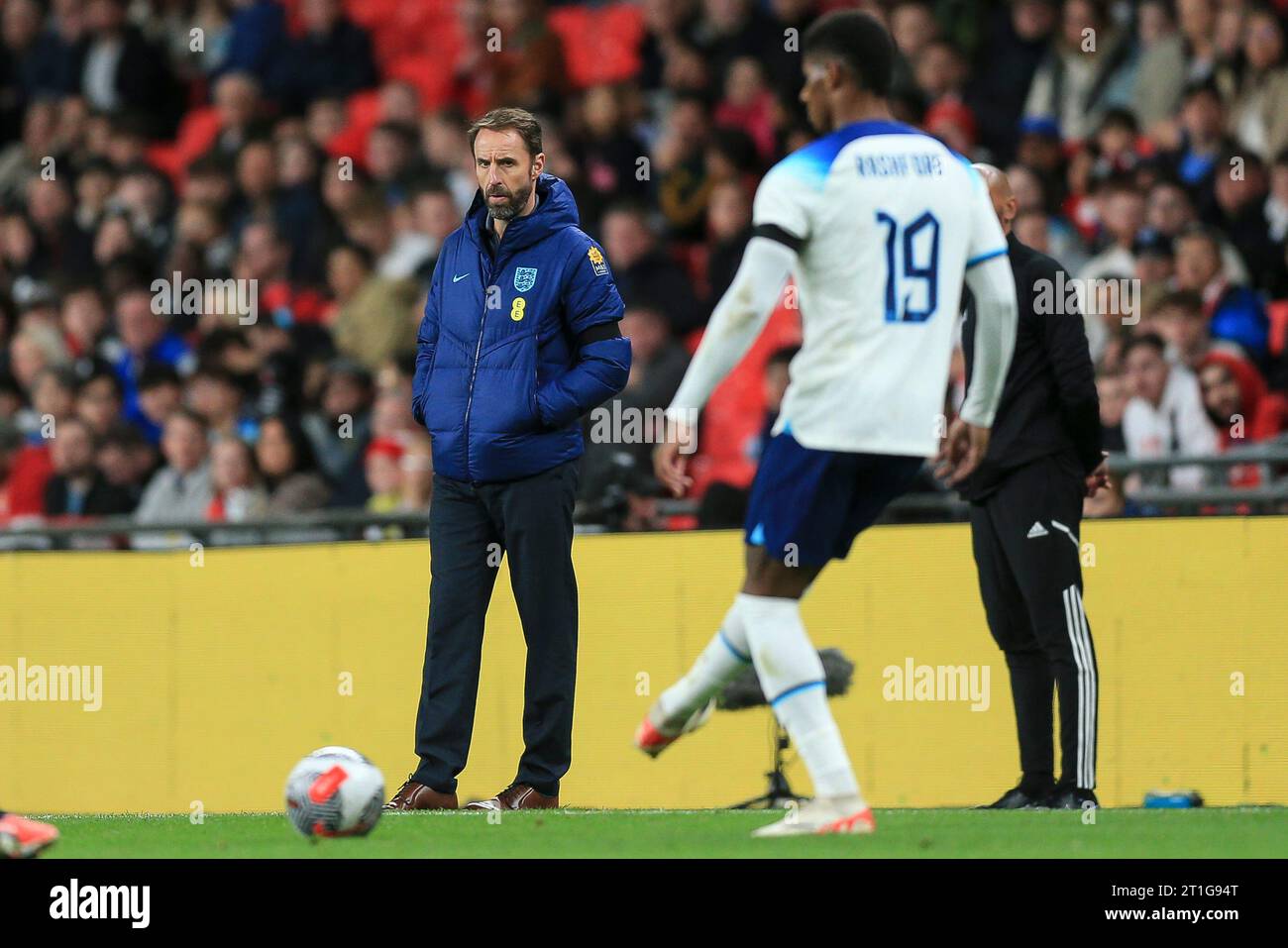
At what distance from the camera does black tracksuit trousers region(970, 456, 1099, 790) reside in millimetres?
8727

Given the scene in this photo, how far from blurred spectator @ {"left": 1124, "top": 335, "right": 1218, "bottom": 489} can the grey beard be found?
4.14 meters

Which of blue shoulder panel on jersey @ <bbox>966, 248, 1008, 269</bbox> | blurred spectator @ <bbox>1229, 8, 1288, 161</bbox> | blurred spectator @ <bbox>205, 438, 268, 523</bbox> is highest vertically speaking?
blurred spectator @ <bbox>1229, 8, 1288, 161</bbox>

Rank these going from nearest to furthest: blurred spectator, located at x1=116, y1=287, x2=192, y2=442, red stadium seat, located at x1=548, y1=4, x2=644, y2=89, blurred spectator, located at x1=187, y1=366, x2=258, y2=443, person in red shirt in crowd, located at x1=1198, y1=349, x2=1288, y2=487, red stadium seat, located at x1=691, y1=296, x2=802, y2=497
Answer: person in red shirt in crowd, located at x1=1198, y1=349, x2=1288, y2=487 → red stadium seat, located at x1=691, y1=296, x2=802, y2=497 → blurred spectator, located at x1=187, y1=366, x2=258, y2=443 → blurred spectator, located at x1=116, y1=287, x2=192, y2=442 → red stadium seat, located at x1=548, y1=4, x2=644, y2=89

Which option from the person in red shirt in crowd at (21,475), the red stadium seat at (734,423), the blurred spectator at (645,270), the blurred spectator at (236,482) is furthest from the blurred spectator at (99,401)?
the red stadium seat at (734,423)

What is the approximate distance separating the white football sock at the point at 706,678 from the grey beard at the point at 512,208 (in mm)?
2556

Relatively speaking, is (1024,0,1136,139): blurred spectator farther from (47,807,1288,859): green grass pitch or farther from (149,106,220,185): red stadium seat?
(149,106,220,185): red stadium seat

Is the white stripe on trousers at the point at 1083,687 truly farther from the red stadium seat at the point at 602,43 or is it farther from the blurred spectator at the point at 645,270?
the red stadium seat at the point at 602,43

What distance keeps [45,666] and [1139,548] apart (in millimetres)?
5921

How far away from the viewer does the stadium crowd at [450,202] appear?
12.7 meters

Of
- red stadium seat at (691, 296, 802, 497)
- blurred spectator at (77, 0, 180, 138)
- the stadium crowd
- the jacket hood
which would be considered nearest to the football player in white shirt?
the jacket hood

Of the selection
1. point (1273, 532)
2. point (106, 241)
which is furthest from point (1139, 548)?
point (106, 241)

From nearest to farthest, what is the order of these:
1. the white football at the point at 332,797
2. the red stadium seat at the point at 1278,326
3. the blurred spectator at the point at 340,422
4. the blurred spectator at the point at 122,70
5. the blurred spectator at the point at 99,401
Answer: the white football at the point at 332,797
the red stadium seat at the point at 1278,326
the blurred spectator at the point at 340,422
the blurred spectator at the point at 99,401
the blurred spectator at the point at 122,70

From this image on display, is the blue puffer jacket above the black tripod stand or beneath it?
above
